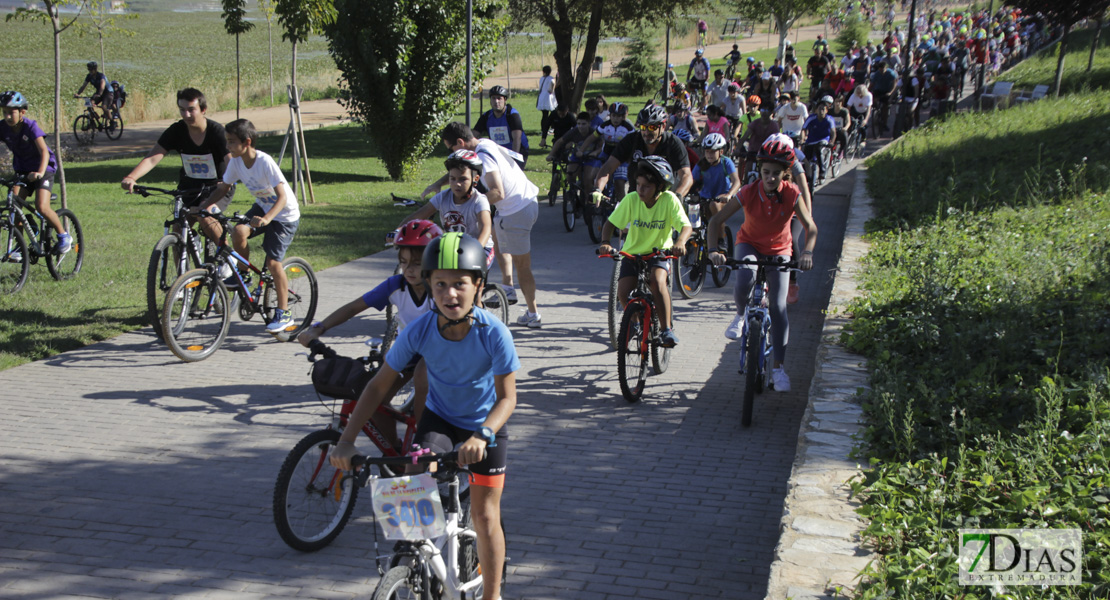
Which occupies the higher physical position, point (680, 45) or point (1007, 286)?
point (680, 45)

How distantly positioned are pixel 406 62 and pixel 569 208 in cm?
558

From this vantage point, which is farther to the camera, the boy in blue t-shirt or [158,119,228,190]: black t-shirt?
[158,119,228,190]: black t-shirt

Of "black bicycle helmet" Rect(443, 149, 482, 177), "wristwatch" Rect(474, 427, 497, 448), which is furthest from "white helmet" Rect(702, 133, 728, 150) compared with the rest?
"wristwatch" Rect(474, 427, 497, 448)

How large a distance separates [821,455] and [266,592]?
9.65 feet

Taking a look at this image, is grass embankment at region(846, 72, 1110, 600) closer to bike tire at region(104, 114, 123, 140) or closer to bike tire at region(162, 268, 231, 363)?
bike tire at region(162, 268, 231, 363)

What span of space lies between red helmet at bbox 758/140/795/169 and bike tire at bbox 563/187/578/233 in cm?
782

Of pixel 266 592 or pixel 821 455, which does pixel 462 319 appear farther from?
pixel 821 455

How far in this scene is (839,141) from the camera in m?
21.1

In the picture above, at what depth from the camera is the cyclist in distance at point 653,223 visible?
24.7 ft

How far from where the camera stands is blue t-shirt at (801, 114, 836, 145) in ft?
59.7

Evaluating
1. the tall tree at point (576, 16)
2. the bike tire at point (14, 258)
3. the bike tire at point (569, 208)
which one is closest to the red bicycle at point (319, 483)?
the bike tire at point (14, 258)

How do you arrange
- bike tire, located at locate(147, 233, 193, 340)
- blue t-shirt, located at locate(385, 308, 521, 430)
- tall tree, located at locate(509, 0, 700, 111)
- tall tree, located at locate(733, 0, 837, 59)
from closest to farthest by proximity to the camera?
blue t-shirt, located at locate(385, 308, 521, 430) < bike tire, located at locate(147, 233, 193, 340) < tall tree, located at locate(509, 0, 700, 111) < tall tree, located at locate(733, 0, 837, 59)

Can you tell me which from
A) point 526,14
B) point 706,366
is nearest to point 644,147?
point 706,366

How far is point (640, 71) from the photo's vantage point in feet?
136
